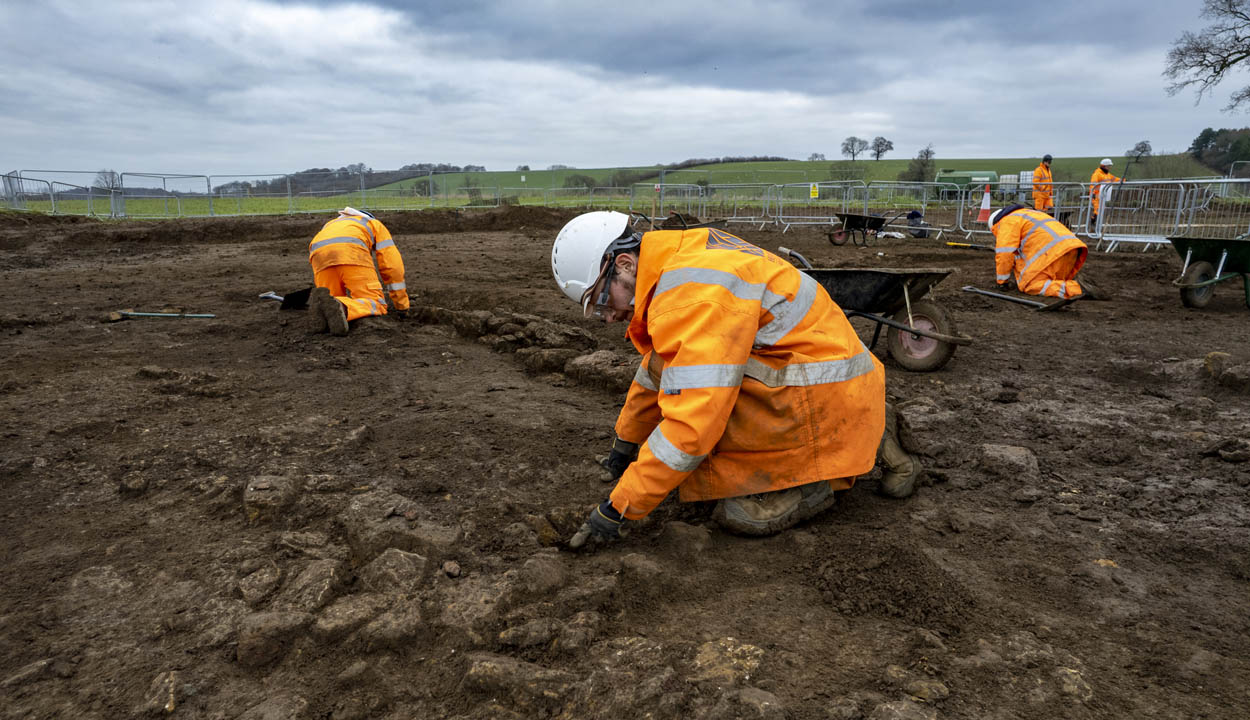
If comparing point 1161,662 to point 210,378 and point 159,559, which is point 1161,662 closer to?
point 159,559

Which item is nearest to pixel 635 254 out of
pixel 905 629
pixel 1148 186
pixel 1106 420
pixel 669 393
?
pixel 669 393

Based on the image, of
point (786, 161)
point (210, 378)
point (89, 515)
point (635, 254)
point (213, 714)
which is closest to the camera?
point (213, 714)

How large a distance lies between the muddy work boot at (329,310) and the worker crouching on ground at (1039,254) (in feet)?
24.4

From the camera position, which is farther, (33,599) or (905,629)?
(33,599)

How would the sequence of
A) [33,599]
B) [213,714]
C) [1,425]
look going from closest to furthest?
[213,714] < [33,599] < [1,425]

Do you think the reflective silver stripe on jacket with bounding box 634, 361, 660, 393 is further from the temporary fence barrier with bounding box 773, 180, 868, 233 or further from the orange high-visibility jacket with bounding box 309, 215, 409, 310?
the temporary fence barrier with bounding box 773, 180, 868, 233

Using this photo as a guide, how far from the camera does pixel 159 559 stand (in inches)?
107

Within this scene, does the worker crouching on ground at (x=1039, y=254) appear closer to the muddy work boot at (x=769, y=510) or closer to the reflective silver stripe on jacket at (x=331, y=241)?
the muddy work boot at (x=769, y=510)

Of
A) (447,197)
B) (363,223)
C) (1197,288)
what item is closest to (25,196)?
(447,197)

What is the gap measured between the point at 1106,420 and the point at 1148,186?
11200 mm

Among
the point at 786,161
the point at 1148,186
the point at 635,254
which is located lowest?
the point at 635,254

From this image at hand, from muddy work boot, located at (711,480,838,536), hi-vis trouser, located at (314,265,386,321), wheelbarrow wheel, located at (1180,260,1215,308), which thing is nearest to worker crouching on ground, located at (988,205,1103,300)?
wheelbarrow wheel, located at (1180,260,1215,308)

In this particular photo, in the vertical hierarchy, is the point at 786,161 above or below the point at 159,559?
above

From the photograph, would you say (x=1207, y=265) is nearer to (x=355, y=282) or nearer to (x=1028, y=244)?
(x=1028, y=244)
